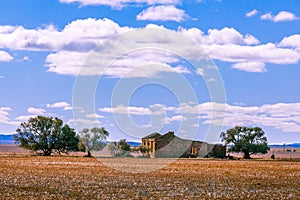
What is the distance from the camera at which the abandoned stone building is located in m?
128

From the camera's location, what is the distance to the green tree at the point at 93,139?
411 feet

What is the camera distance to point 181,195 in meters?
29.4

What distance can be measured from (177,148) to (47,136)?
2848 cm

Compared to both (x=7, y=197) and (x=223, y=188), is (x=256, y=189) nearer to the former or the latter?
(x=223, y=188)

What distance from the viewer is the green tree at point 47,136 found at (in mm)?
122062

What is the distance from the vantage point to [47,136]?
12369cm

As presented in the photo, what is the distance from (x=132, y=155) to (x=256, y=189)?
94871mm

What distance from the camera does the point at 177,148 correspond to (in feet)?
433

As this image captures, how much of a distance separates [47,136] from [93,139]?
10.1 meters

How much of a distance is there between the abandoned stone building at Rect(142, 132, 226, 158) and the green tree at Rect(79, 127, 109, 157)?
34.1ft

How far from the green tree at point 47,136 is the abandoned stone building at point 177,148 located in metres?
16.5

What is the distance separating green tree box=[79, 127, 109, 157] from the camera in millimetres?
125125

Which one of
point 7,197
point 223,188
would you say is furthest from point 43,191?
point 223,188

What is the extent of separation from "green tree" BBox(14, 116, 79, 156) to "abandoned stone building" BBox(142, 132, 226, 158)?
16.5 metres
